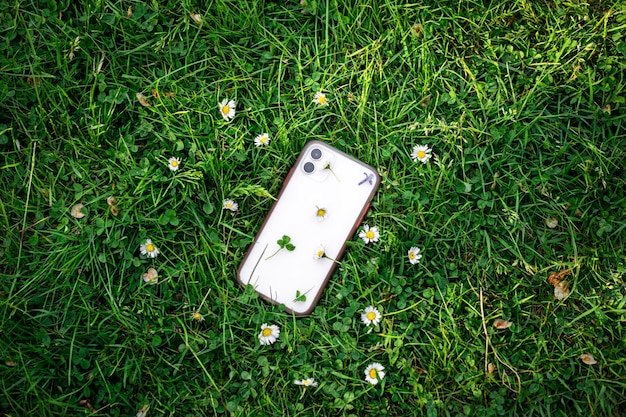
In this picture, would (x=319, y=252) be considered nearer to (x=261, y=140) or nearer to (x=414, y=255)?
(x=414, y=255)

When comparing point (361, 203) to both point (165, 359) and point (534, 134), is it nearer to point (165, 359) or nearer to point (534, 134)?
point (534, 134)

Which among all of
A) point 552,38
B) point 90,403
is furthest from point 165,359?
point 552,38

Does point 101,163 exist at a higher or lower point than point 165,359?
higher

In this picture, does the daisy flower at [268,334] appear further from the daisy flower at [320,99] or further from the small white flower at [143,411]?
the daisy flower at [320,99]

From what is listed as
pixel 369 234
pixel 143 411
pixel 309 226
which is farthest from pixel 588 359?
pixel 143 411

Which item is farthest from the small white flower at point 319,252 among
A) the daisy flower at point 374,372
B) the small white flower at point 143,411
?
the small white flower at point 143,411

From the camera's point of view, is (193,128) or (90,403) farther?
(193,128)

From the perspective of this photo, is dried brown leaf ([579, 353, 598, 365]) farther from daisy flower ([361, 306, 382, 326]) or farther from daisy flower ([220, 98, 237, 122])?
daisy flower ([220, 98, 237, 122])
